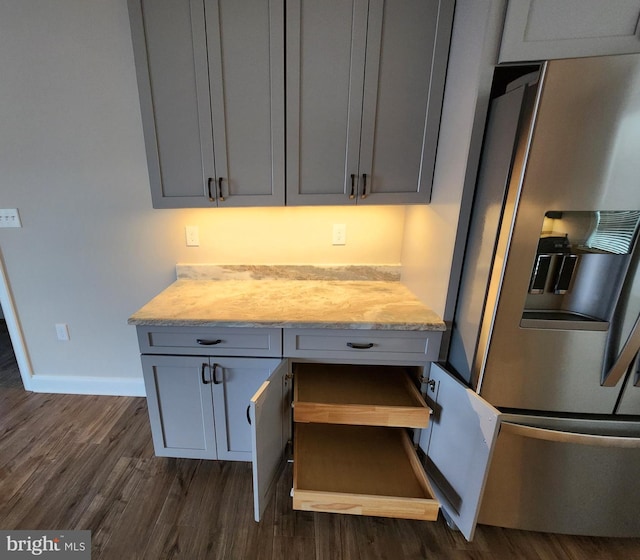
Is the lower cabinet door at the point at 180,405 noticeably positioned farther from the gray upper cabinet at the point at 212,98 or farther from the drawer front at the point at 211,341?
the gray upper cabinet at the point at 212,98

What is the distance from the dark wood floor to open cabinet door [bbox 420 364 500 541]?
0.27 metres

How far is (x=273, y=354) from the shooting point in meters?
1.27

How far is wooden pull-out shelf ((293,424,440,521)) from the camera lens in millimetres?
1097

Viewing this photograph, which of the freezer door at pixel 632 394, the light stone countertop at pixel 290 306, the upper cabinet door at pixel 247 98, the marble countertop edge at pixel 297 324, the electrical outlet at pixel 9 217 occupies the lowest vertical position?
the freezer door at pixel 632 394

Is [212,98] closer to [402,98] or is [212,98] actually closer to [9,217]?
[402,98]

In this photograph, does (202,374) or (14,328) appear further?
(14,328)

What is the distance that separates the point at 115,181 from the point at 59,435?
1.60 m

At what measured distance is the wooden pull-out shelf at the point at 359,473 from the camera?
43.2 inches

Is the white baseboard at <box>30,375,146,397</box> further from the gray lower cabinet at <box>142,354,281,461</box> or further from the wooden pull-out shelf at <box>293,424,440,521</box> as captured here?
the wooden pull-out shelf at <box>293,424,440,521</box>

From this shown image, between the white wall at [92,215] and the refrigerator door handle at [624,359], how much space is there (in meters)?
1.03

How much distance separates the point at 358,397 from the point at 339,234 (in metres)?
0.92

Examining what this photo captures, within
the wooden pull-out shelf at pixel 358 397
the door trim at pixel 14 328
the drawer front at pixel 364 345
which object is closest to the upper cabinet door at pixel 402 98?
the drawer front at pixel 364 345

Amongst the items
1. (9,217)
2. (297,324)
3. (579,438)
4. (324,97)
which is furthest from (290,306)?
(9,217)

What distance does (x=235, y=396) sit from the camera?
1.33 metres
